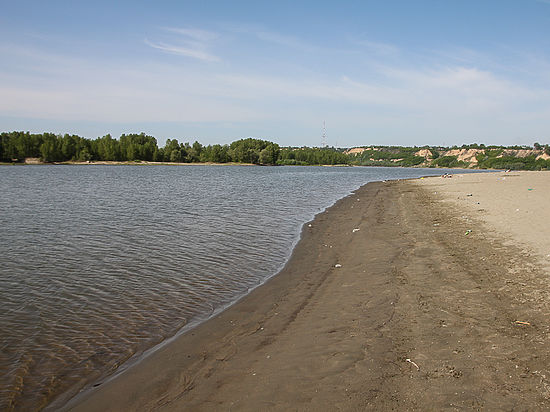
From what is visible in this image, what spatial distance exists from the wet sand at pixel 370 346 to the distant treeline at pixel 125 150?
148212 mm

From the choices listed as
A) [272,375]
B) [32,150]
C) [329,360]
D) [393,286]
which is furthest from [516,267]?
[32,150]

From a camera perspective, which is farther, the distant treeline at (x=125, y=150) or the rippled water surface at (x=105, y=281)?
the distant treeline at (x=125, y=150)

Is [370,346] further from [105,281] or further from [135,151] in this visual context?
[135,151]

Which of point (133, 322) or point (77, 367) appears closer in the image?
point (77, 367)

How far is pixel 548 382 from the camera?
4.66 m

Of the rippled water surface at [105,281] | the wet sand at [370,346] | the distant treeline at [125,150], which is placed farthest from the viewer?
the distant treeline at [125,150]

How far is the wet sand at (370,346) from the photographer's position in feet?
15.4

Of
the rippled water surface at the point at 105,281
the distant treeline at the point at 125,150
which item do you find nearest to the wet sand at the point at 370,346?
the rippled water surface at the point at 105,281

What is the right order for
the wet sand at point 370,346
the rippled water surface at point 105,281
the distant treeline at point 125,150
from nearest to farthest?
the wet sand at point 370,346 → the rippled water surface at point 105,281 → the distant treeline at point 125,150

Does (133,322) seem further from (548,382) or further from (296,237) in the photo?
(296,237)

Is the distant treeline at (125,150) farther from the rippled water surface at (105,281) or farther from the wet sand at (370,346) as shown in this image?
the wet sand at (370,346)

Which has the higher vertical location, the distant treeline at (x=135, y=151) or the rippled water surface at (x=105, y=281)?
the distant treeline at (x=135, y=151)

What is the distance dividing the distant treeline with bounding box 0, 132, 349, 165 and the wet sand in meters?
148

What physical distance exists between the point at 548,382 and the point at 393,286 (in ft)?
14.3
